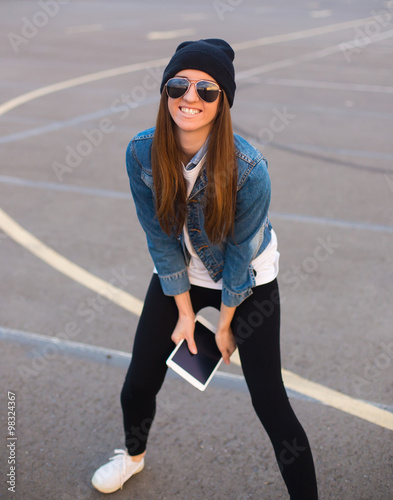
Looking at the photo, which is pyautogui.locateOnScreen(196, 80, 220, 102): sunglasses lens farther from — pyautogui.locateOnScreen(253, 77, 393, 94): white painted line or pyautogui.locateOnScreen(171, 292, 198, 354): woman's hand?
pyautogui.locateOnScreen(253, 77, 393, 94): white painted line

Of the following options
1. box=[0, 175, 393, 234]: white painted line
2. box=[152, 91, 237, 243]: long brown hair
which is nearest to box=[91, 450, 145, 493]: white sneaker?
box=[152, 91, 237, 243]: long brown hair

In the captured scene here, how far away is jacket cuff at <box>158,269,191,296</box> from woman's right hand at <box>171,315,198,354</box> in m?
0.12

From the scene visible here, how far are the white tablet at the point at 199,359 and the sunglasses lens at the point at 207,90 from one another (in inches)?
38.6

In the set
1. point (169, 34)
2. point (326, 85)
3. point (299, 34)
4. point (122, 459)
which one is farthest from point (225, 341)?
point (299, 34)

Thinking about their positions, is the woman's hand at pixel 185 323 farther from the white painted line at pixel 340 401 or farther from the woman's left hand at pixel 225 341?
the white painted line at pixel 340 401

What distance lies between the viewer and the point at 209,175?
2389mm

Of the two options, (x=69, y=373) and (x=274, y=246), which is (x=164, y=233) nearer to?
(x=274, y=246)

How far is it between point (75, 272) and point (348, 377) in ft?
7.65

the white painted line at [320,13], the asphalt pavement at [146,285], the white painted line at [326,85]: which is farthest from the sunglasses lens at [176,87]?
the white painted line at [320,13]

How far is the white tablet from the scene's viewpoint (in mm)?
2625

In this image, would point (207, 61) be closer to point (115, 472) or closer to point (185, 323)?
point (185, 323)

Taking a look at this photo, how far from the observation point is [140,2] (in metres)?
30.7

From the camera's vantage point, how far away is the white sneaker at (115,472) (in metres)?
2.92

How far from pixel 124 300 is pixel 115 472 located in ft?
5.92
